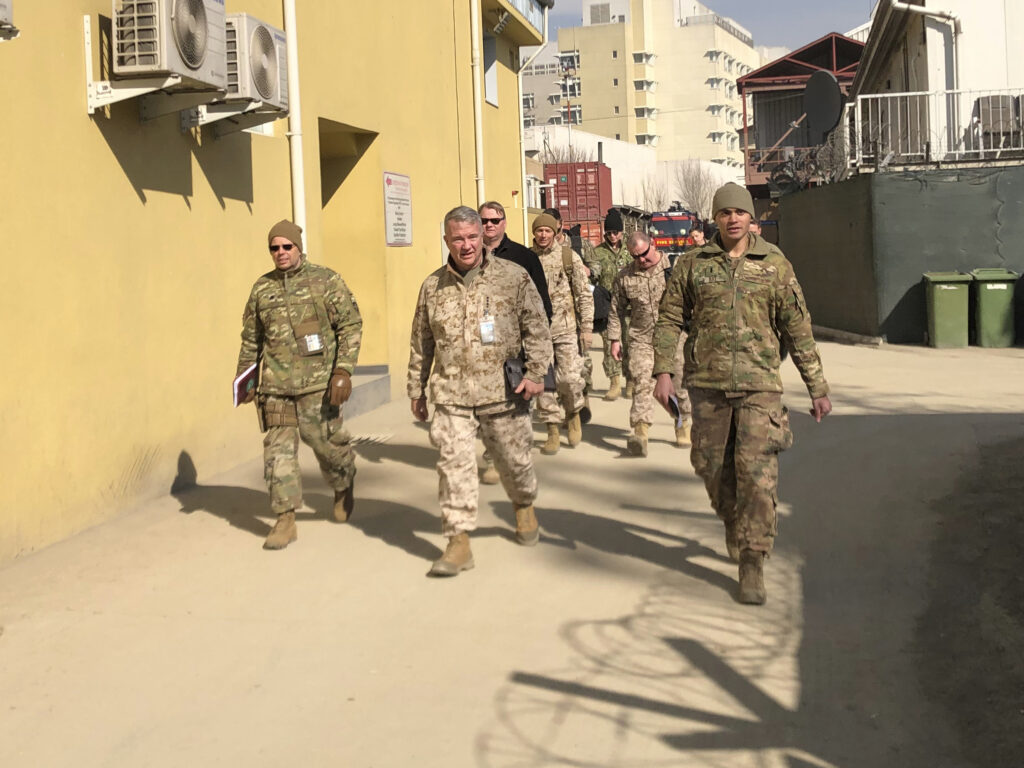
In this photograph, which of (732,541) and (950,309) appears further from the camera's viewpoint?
(950,309)

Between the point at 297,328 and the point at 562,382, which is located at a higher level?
the point at 297,328

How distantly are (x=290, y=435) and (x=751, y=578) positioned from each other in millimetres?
2834

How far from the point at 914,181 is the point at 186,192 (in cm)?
1308

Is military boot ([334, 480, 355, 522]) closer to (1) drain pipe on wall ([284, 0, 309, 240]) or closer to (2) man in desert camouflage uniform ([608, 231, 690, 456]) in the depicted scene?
(2) man in desert camouflage uniform ([608, 231, 690, 456])

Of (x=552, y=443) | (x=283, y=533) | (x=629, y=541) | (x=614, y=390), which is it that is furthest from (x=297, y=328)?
(x=614, y=390)

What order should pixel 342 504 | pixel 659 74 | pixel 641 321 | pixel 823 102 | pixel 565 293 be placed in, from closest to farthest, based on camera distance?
1. pixel 342 504
2. pixel 565 293
3. pixel 641 321
4. pixel 823 102
5. pixel 659 74

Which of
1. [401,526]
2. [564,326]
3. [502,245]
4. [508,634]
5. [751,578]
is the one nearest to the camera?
[508,634]

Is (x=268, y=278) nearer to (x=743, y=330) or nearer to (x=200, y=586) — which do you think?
(x=200, y=586)

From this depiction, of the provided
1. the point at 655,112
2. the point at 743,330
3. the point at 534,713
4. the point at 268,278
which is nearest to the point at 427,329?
the point at 268,278

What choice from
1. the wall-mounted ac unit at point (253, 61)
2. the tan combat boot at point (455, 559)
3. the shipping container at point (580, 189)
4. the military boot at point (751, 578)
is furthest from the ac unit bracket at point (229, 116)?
the shipping container at point (580, 189)

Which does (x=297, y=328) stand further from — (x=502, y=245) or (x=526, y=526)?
(x=526, y=526)

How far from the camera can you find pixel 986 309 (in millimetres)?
17797

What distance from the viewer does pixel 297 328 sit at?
23.7 feet

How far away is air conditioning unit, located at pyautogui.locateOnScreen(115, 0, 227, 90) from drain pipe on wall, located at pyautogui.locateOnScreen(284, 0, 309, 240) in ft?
8.73
